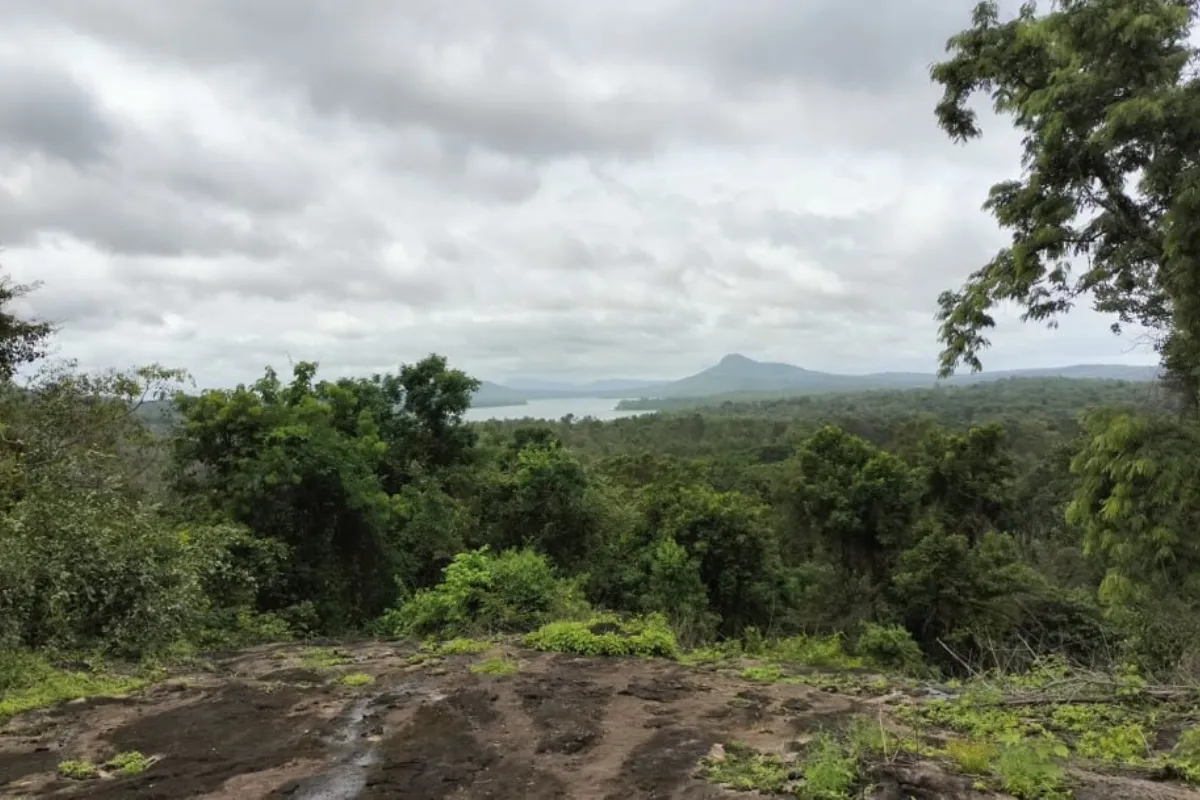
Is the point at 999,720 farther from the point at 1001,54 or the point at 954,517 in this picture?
the point at 954,517

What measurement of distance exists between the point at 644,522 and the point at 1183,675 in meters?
10.9

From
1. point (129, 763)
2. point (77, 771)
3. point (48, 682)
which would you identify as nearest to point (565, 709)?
point (129, 763)

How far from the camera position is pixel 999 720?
5.73m

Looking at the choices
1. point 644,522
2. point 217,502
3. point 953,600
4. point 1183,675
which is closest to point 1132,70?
point 1183,675

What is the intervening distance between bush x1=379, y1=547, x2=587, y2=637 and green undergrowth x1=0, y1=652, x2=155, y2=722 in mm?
3567

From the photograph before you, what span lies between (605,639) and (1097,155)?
749cm

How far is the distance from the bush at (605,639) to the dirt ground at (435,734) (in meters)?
0.53

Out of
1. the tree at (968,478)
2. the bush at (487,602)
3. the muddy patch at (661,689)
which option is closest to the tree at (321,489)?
the bush at (487,602)

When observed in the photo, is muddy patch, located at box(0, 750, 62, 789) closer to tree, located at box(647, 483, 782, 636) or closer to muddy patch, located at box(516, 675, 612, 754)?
muddy patch, located at box(516, 675, 612, 754)

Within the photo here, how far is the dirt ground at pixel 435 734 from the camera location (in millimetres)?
4719

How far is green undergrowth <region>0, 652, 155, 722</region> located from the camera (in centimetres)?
691

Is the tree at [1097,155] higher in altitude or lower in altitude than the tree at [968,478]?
higher

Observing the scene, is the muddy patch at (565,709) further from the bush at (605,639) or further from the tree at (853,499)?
the tree at (853,499)

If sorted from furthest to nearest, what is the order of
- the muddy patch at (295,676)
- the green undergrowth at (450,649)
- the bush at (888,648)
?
the bush at (888,648)
the green undergrowth at (450,649)
the muddy patch at (295,676)
